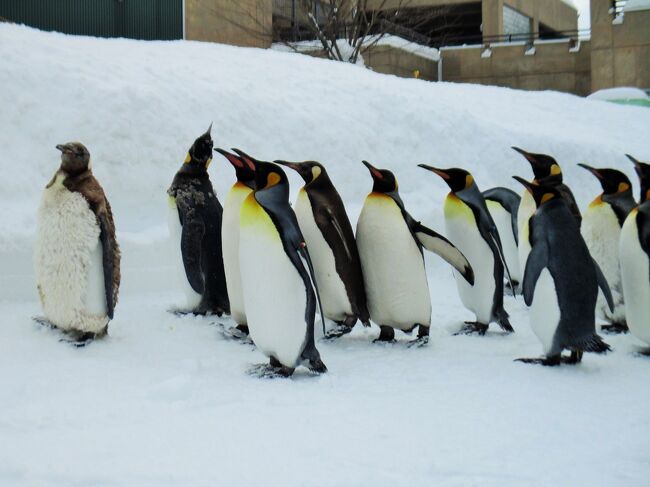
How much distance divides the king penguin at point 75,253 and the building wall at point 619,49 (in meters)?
17.7

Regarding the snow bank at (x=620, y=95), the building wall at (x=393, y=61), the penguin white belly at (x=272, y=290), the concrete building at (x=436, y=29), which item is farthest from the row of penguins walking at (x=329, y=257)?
the building wall at (x=393, y=61)

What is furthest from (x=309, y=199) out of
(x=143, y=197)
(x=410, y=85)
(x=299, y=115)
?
(x=410, y=85)

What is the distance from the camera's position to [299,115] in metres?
7.76

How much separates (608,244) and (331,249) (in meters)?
1.90

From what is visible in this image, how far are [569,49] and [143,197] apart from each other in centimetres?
1711

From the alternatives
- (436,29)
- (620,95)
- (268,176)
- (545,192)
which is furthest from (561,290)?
(436,29)

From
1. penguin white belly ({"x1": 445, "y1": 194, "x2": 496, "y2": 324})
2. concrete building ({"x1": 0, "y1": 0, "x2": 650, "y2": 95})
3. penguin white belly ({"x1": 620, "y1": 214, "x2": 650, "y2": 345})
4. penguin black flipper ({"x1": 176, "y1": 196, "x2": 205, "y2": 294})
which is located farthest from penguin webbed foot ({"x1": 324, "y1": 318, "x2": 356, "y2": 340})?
concrete building ({"x1": 0, "y1": 0, "x2": 650, "y2": 95})

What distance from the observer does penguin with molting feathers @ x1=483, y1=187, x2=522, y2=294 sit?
20.5 feet

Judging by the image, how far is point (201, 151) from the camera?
15.1 ft

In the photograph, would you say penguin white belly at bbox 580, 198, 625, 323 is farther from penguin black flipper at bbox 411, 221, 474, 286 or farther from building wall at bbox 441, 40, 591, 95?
building wall at bbox 441, 40, 591, 95

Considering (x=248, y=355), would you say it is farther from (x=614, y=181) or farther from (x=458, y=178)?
(x=614, y=181)

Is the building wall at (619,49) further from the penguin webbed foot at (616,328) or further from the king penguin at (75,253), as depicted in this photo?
the king penguin at (75,253)

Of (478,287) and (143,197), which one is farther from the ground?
(143,197)

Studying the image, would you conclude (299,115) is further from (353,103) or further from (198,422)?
(198,422)
